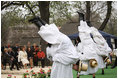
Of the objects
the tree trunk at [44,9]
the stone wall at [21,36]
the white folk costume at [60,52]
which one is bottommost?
the white folk costume at [60,52]

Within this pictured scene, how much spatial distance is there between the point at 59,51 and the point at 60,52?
4 centimetres

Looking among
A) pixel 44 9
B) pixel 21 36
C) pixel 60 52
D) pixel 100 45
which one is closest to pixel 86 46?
pixel 100 45

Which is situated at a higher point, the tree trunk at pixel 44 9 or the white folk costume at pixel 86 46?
the tree trunk at pixel 44 9

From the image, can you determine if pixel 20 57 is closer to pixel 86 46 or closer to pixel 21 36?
pixel 86 46

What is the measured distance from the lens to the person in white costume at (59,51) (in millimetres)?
8039

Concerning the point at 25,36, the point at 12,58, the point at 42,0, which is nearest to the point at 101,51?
the point at 12,58

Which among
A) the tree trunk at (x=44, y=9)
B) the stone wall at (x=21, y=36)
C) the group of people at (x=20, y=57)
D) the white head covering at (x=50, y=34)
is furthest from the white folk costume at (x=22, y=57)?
the stone wall at (x=21, y=36)

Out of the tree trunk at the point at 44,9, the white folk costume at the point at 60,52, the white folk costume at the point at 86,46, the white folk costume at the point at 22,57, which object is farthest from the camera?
the tree trunk at the point at 44,9

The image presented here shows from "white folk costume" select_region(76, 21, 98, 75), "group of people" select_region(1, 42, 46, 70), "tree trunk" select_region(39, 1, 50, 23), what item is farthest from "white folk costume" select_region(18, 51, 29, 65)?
"white folk costume" select_region(76, 21, 98, 75)

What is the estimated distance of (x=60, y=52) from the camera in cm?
812

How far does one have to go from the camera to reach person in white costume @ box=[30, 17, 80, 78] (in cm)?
804

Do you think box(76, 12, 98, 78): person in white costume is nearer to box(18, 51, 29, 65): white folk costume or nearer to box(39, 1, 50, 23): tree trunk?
box(18, 51, 29, 65): white folk costume

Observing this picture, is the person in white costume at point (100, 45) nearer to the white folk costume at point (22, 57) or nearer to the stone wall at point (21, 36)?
the white folk costume at point (22, 57)

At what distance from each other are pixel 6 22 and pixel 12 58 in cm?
3177
